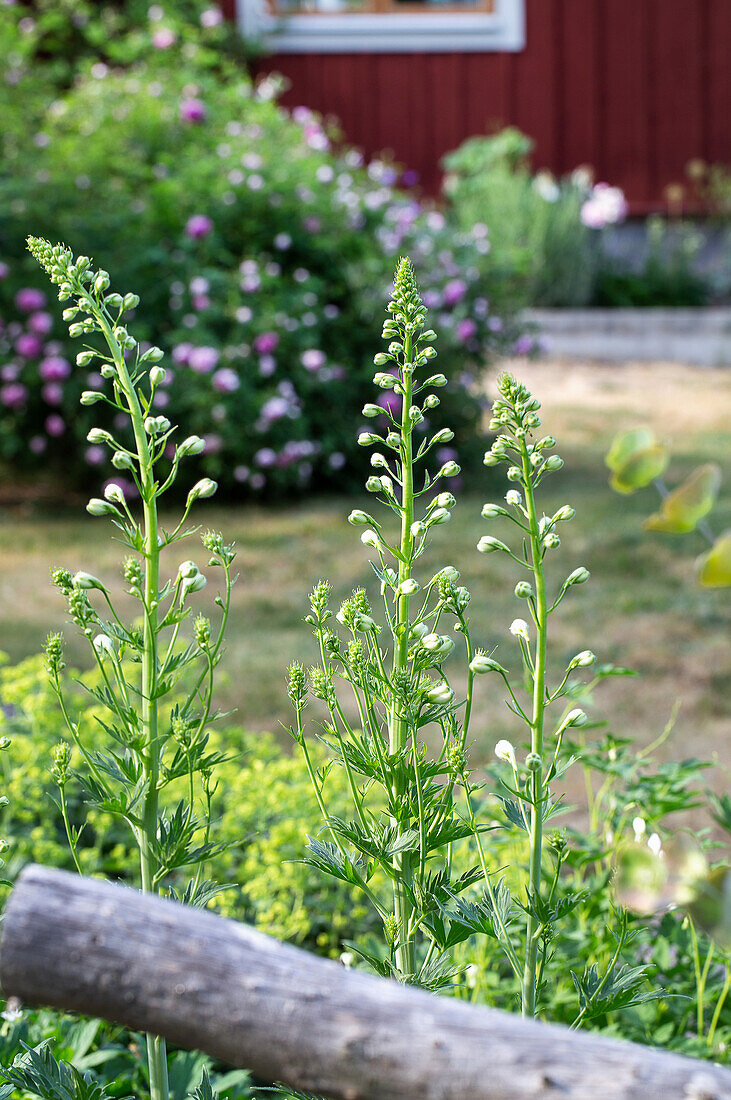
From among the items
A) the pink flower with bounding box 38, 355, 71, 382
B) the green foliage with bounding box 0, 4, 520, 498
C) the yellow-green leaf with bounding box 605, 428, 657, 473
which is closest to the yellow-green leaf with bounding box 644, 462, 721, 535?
the yellow-green leaf with bounding box 605, 428, 657, 473

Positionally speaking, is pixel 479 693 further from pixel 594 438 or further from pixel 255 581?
pixel 594 438

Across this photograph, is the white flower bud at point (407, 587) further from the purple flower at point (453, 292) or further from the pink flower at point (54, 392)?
the purple flower at point (453, 292)

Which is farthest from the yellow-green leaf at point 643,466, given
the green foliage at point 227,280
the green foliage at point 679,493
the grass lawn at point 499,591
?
the green foliage at point 227,280

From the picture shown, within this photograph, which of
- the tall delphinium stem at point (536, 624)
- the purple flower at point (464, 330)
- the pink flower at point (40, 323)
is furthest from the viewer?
the purple flower at point (464, 330)

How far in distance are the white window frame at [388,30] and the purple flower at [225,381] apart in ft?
19.5

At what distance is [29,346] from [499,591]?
8.00 ft

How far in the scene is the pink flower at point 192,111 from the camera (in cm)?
617

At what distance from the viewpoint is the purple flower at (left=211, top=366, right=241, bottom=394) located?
514 centimetres

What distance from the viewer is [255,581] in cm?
445

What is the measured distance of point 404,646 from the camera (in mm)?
1280

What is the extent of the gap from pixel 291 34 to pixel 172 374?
19.6ft

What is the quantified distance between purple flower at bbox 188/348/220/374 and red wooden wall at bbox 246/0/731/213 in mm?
5818

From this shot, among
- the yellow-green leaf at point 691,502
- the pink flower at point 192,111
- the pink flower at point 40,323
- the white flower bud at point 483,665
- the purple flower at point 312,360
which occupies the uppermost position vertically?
the pink flower at point 192,111

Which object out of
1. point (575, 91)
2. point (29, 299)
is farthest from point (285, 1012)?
point (575, 91)
